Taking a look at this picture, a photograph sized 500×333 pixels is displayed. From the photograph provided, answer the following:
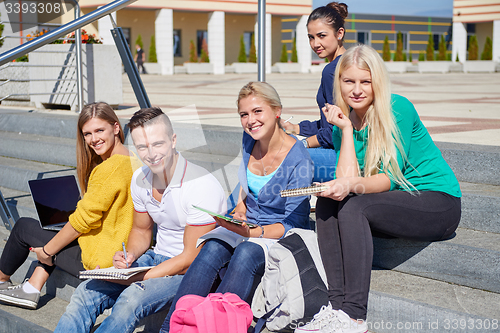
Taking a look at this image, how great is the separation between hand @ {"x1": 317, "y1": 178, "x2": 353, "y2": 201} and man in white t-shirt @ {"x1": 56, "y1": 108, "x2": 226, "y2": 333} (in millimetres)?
569

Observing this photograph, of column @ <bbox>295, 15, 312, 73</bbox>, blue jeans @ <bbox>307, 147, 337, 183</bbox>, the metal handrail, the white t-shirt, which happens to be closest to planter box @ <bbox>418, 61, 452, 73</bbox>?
column @ <bbox>295, 15, 312, 73</bbox>

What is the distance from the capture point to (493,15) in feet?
105

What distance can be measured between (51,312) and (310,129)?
76.4 inches

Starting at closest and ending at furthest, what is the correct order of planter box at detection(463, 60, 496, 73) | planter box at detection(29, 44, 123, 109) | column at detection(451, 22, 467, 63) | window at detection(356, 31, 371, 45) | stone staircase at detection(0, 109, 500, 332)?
stone staircase at detection(0, 109, 500, 332) < planter box at detection(29, 44, 123, 109) < planter box at detection(463, 60, 496, 73) < column at detection(451, 22, 467, 63) < window at detection(356, 31, 371, 45)

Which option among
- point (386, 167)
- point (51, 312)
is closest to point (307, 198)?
point (386, 167)

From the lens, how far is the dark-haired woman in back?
2965mm

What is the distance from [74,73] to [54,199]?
4014 millimetres

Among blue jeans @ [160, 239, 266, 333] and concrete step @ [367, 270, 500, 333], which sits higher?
blue jeans @ [160, 239, 266, 333]

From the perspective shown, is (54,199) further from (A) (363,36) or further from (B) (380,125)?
(A) (363,36)

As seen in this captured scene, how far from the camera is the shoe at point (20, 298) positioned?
10.1ft

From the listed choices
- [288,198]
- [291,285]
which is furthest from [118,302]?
[288,198]

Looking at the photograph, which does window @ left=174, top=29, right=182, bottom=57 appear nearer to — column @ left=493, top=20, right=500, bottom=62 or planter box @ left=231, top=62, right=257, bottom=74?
planter box @ left=231, top=62, right=257, bottom=74

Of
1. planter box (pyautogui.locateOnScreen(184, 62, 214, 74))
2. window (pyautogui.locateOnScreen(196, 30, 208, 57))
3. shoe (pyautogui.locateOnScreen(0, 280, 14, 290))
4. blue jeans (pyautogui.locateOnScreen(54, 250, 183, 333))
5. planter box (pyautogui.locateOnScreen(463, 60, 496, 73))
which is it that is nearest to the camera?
blue jeans (pyautogui.locateOnScreen(54, 250, 183, 333))

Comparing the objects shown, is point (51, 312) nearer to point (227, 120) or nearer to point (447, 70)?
point (227, 120)
